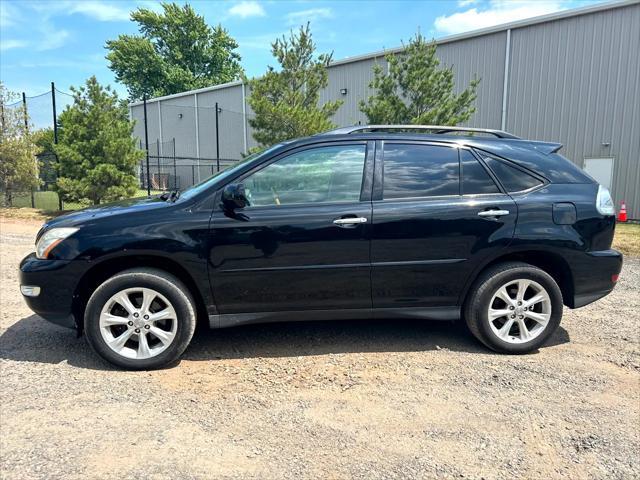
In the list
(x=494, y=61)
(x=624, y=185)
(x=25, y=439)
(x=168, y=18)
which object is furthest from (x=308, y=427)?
(x=168, y=18)

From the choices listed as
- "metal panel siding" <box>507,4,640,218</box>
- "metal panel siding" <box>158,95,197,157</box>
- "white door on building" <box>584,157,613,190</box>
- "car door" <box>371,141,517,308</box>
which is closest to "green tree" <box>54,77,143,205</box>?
"car door" <box>371,141,517,308</box>

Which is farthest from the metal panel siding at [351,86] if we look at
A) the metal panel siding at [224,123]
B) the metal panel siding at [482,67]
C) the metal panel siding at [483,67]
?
the metal panel siding at [224,123]

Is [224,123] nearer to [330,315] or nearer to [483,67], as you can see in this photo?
[483,67]

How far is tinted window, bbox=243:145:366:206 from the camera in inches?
145

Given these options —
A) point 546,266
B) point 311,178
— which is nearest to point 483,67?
point 546,266

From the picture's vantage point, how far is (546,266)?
3.98 m

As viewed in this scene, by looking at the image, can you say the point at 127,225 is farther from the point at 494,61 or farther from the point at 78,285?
the point at 494,61

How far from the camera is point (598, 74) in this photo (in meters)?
13.6

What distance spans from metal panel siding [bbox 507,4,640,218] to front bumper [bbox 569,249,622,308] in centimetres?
1184

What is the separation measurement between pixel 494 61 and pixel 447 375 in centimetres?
1495

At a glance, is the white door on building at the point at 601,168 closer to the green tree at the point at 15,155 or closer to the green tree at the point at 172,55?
the green tree at the point at 15,155

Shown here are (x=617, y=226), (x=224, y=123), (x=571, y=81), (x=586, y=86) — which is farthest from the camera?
(x=224, y=123)

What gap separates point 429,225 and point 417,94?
349 inches

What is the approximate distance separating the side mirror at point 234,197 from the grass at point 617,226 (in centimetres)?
633
